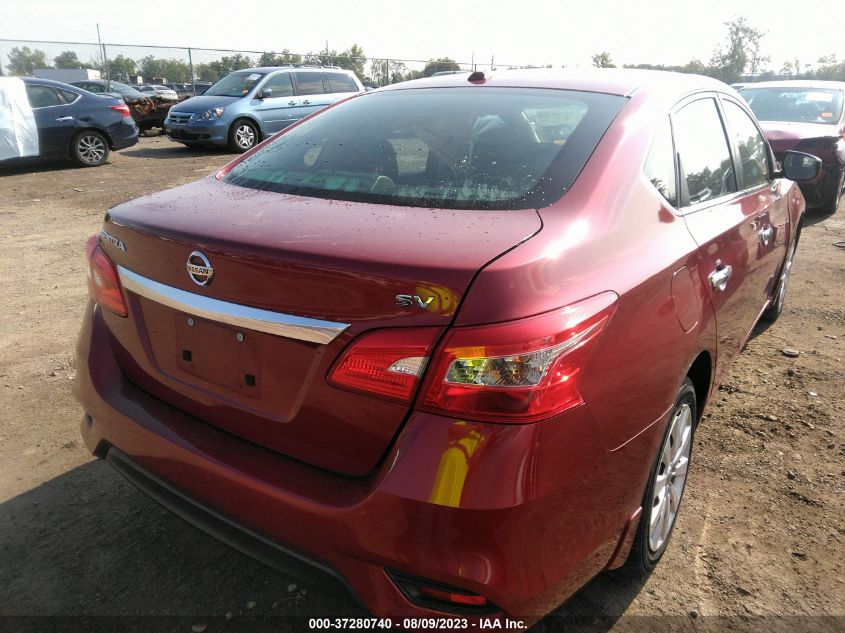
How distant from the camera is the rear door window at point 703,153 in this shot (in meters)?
2.52

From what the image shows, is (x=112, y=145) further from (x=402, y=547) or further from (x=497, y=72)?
(x=402, y=547)

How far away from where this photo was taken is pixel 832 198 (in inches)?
343

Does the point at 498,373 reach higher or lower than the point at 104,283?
higher

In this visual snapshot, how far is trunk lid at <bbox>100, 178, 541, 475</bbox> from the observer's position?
1.59 meters

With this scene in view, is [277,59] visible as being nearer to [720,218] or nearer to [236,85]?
[236,85]

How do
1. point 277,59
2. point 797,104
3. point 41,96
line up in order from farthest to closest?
point 277,59 < point 41,96 < point 797,104

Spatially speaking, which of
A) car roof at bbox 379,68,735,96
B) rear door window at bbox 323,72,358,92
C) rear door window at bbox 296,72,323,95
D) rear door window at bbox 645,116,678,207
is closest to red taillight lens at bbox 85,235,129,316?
car roof at bbox 379,68,735,96

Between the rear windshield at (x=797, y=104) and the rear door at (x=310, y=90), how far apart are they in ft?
28.1

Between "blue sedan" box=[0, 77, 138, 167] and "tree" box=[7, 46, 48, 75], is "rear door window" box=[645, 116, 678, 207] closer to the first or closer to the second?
"blue sedan" box=[0, 77, 138, 167]

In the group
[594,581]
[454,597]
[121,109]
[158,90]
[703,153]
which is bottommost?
[158,90]

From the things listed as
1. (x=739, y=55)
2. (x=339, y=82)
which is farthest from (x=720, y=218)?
(x=739, y=55)

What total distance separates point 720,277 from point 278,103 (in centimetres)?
1332

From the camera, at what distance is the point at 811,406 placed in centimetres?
363

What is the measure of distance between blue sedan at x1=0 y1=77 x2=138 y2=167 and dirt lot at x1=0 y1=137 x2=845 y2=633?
28.0ft
